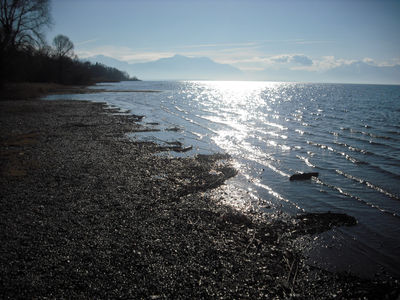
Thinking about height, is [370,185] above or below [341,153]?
below

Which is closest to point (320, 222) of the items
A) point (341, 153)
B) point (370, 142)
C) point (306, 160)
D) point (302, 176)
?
point (302, 176)

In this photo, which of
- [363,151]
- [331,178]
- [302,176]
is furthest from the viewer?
[363,151]

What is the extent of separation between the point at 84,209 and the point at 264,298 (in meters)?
6.71

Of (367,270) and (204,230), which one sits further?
(204,230)

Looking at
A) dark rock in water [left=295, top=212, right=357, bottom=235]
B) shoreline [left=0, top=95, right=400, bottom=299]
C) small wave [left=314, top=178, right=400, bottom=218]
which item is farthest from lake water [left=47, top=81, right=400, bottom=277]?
shoreline [left=0, top=95, right=400, bottom=299]

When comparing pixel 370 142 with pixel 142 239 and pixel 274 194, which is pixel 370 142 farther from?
pixel 142 239

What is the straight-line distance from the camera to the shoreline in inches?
230

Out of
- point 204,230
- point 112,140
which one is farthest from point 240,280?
point 112,140

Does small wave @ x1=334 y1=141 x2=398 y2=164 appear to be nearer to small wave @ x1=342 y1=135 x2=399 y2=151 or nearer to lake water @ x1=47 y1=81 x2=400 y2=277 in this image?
lake water @ x1=47 y1=81 x2=400 y2=277

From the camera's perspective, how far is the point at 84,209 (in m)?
A: 9.11

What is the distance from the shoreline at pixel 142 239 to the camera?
5.85 m

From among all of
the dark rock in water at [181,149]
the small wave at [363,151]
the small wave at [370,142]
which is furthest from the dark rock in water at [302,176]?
the small wave at [370,142]

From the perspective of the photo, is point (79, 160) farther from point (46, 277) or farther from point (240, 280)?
point (240, 280)

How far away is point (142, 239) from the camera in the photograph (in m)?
7.53
